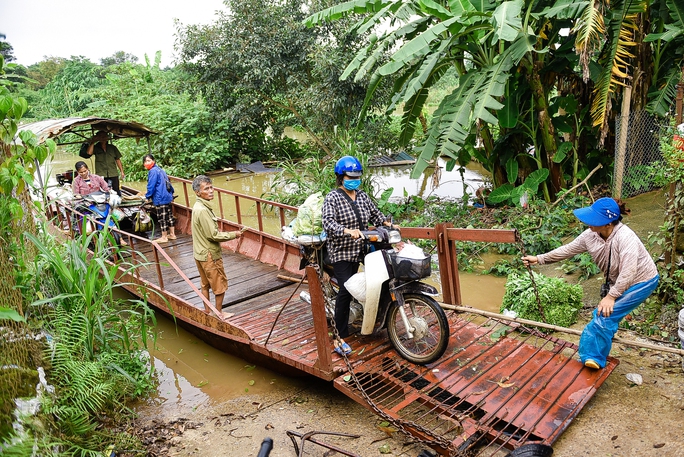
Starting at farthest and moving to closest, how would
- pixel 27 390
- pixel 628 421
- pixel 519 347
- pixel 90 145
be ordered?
1. pixel 90 145
2. pixel 519 347
3. pixel 628 421
4. pixel 27 390

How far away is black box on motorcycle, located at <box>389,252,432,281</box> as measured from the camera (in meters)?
4.43

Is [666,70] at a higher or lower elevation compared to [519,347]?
higher

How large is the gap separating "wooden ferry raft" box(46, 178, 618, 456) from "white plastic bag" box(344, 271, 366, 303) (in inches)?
17.9

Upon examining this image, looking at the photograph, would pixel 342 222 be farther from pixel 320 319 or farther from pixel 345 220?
pixel 320 319

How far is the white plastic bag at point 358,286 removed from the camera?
15.3 feet

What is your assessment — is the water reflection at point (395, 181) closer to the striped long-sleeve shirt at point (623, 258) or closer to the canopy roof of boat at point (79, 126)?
the canopy roof of boat at point (79, 126)

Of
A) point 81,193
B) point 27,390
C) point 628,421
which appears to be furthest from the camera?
point 81,193

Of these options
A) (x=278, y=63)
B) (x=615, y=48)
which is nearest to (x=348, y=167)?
(x=615, y=48)

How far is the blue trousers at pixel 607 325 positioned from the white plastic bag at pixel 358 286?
1.90 metres

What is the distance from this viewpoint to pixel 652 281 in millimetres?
4062

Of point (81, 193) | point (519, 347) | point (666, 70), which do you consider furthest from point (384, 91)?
point (519, 347)

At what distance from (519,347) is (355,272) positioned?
66.3 inches

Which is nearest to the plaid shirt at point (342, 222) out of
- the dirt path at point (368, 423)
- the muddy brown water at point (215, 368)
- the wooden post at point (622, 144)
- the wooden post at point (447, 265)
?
the wooden post at point (447, 265)

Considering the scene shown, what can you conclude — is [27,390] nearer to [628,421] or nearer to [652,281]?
[628,421]
